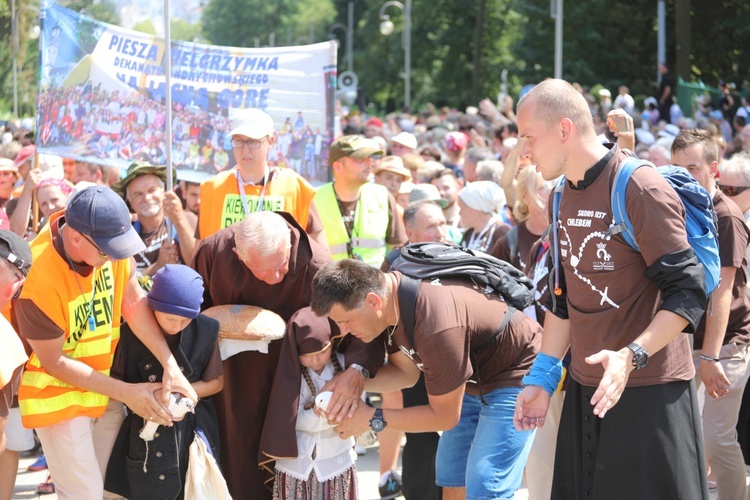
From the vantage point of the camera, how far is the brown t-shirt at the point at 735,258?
16.7 ft

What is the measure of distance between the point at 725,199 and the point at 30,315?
3.45m

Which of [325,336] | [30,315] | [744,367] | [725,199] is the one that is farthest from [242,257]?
[744,367]

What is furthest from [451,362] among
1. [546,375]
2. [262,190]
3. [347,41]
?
[347,41]

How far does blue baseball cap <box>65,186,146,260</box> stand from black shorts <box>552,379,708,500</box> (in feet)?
6.94

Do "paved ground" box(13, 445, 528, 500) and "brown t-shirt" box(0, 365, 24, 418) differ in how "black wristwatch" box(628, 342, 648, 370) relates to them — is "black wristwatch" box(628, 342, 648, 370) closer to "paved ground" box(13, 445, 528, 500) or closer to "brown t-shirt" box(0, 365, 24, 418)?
"brown t-shirt" box(0, 365, 24, 418)

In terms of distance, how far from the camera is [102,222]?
438cm

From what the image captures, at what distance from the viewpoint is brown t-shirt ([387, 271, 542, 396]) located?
4.12 metres

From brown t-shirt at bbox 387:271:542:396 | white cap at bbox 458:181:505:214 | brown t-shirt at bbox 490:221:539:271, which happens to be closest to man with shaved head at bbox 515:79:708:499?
brown t-shirt at bbox 387:271:542:396

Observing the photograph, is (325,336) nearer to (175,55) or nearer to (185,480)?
(185,480)

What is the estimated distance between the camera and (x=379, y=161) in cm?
912

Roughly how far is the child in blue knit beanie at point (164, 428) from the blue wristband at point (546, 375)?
1596 mm

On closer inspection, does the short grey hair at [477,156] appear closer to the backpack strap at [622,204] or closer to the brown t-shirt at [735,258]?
the brown t-shirt at [735,258]

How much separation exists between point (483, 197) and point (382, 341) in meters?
2.45

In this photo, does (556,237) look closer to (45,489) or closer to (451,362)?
(451,362)
